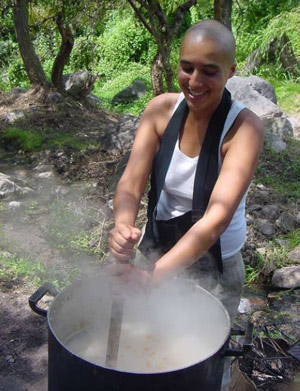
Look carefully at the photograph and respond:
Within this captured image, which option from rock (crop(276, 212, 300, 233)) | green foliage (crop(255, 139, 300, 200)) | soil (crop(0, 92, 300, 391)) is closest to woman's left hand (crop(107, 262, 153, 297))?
soil (crop(0, 92, 300, 391))

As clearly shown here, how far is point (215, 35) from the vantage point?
1967 millimetres

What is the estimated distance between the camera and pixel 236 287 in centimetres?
243

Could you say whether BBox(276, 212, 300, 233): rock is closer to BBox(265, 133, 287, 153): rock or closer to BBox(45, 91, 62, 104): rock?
BBox(265, 133, 287, 153): rock

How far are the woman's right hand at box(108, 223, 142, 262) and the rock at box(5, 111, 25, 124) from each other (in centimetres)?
653

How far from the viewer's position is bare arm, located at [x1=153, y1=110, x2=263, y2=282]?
6.31 feet

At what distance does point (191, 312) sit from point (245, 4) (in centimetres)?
1222

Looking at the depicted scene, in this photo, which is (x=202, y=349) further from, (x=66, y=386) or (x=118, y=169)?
(x=118, y=169)

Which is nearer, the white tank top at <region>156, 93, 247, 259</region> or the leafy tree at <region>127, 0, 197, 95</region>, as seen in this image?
the white tank top at <region>156, 93, 247, 259</region>

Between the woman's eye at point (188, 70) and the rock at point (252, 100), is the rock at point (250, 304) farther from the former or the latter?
the rock at point (252, 100)

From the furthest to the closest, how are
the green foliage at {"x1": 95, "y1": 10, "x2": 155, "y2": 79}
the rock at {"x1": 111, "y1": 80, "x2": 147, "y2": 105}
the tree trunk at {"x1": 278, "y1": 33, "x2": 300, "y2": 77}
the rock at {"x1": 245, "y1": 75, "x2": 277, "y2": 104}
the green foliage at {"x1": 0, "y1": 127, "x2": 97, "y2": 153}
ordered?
the green foliage at {"x1": 95, "y1": 10, "x2": 155, "y2": 79}, the rock at {"x1": 111, "y1": 80, "x2": 147, "y2": 105}, the tree trunk at {"x1": 278, "y1": 33, "x2": 300, "y2": 77}, the rock at {"x1": 245, "y1": 75, "x2": 277, "y2": 104}, the green foliage at {"x1": 0, "y1": 127, "x2": 97, "y2": 153}

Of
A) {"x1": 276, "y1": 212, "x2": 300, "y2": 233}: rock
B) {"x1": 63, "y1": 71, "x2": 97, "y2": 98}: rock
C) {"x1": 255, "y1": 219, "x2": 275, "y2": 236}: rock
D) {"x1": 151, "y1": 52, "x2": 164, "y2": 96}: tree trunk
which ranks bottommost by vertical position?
{"x1": 276, "y1": 212, "x2": 300, "y2": 233}: rock

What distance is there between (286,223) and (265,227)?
274mm

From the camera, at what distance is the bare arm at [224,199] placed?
1922mm

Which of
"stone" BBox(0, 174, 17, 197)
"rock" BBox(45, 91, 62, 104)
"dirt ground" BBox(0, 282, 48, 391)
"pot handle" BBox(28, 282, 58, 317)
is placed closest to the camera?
"pot handle" BBox(28, 282, 58, 317)
